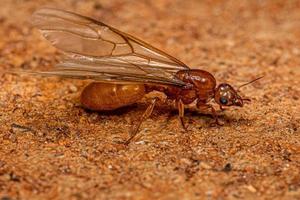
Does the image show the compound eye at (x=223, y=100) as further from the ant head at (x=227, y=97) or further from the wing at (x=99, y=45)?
the wing at (x=99, y=45)

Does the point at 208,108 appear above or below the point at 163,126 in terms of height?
above

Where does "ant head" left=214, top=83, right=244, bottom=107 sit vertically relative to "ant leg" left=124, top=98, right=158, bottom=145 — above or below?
A: above

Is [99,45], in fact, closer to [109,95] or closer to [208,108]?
[109,95]

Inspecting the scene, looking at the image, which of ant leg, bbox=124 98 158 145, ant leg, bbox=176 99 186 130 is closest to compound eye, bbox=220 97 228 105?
ant leg, bbox=176 99 186 130

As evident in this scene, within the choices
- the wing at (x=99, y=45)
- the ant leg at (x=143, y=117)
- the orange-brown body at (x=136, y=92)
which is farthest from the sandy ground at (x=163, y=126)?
the wing at (x=99, y=45)

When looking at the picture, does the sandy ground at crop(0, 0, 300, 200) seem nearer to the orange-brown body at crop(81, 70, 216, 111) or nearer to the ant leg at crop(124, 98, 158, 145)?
the ant leg at crop(124, 98, 158, 145)

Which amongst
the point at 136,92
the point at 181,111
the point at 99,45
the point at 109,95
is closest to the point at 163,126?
the point at 181,111

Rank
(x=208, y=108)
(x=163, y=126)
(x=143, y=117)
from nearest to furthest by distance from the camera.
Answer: (x=143, y=117)
(x=163, y=126)
(x=208, y=108)
